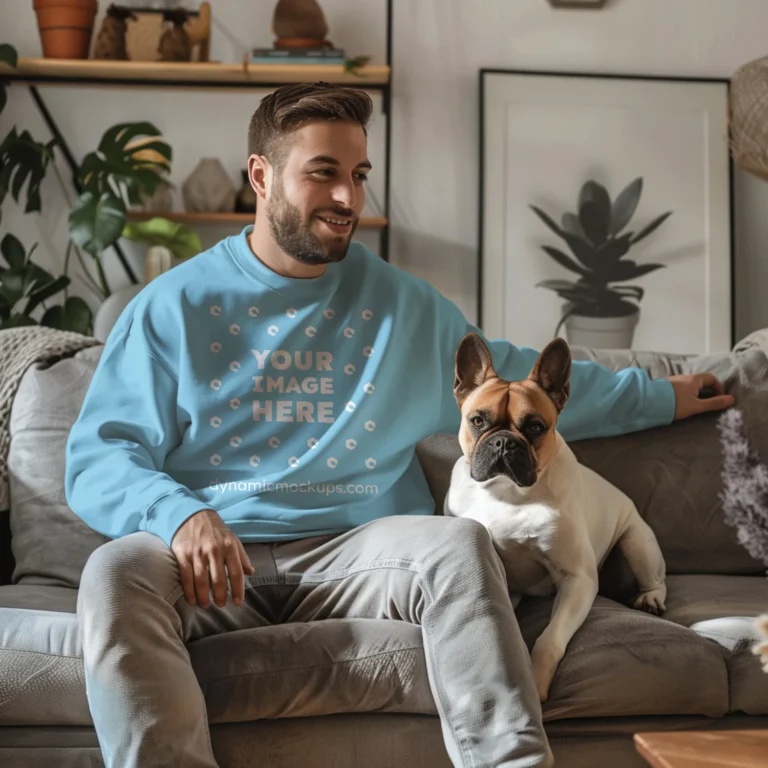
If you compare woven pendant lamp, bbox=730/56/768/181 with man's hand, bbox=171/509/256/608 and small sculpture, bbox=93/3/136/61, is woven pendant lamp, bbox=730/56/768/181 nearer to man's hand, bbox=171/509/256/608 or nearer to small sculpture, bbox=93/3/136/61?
man's hand, bbox=171/509/256/608

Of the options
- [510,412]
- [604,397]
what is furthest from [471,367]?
[604,397]

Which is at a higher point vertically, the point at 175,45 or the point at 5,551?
the point at 175,45

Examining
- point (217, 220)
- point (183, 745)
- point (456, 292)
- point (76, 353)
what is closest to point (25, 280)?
point (217, 220)

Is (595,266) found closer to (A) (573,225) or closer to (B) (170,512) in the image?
(A) (573,225)

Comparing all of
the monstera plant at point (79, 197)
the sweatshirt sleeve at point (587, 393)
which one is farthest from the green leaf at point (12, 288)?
the sweatshirt sleeve at point (587, 393)

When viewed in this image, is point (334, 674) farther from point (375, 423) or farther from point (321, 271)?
point (321, 271)

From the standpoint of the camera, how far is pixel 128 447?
5.85 feet

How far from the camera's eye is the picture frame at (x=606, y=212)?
3.76 metres

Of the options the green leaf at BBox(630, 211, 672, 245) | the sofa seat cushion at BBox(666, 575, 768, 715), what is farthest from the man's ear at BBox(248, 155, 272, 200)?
the green leaf at BBox(630, 211, 672, 245)

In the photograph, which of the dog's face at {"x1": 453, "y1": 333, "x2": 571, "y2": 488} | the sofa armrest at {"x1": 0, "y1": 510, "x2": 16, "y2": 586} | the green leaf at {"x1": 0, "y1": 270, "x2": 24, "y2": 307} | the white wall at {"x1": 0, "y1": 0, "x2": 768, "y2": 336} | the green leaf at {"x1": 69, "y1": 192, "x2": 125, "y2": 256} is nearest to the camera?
the dog's face at {"x1": 453, "y1": 333, "x2": 571, "y2": 488}

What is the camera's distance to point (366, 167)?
6.62 feet

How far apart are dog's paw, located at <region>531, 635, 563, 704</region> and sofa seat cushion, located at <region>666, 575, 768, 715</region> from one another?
28 cm

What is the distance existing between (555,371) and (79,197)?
2.10 m

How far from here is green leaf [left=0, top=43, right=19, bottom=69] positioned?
340 cm
